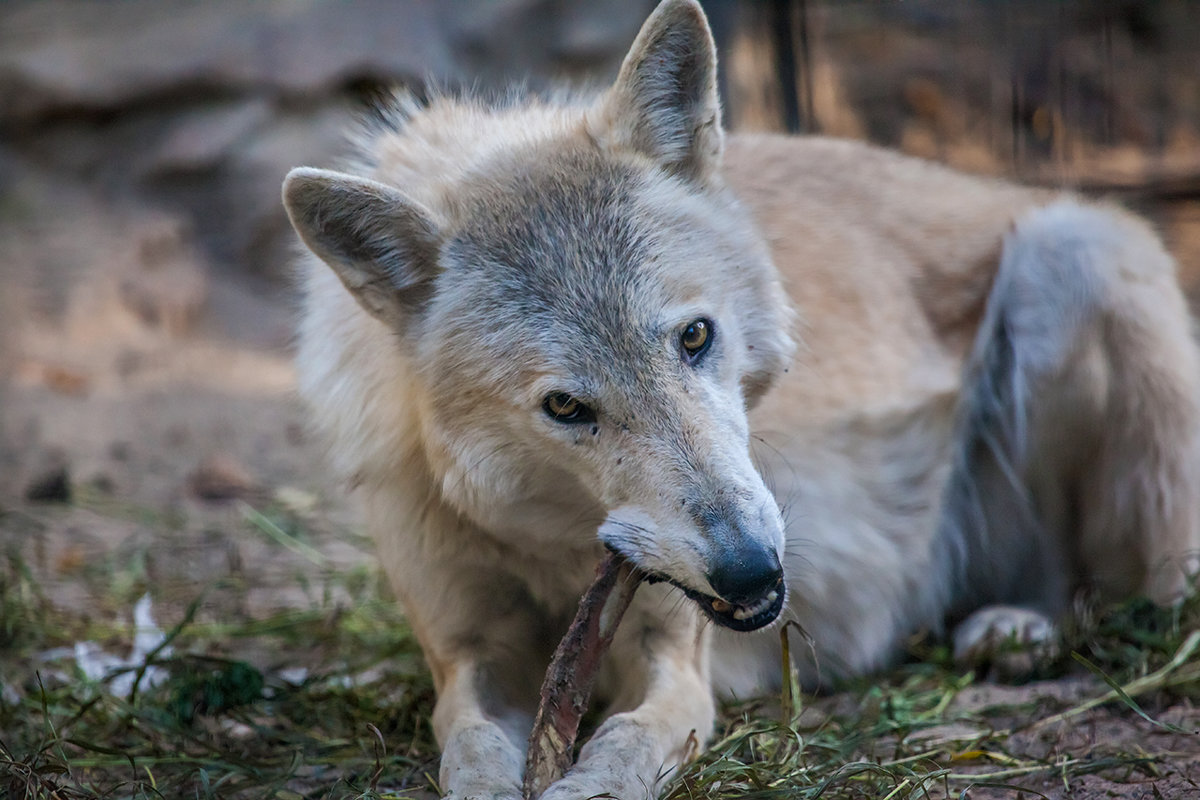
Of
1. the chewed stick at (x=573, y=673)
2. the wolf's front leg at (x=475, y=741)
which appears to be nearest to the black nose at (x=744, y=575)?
the chewed stick at (x=573, y=673)

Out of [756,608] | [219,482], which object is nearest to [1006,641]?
[756,608]

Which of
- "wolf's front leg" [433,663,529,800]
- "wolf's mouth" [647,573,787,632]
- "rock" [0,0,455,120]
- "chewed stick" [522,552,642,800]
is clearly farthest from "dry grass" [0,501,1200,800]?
"rock" [0,0,455,120]

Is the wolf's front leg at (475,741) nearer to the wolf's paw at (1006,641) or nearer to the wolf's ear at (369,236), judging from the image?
the wolf's ear at (369,236)

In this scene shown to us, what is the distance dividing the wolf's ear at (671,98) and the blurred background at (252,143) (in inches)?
98.1

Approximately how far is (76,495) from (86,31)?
12.7 ft

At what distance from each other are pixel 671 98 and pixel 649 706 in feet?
4.82

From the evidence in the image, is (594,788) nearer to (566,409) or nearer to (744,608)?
(744,608)

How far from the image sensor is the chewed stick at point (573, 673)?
8.10 ft

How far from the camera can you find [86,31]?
762cm

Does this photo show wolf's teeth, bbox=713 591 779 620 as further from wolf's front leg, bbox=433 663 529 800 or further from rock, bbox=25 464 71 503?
rock, bbox=25 464 71 503

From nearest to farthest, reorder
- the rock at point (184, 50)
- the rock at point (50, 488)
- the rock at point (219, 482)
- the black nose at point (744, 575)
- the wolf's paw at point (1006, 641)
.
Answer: the black nose at point (744, 575) < the wolf's paw at point (1006, 641) < the rock at point (50, 488) < the rock at point (219, 482) < the rock at point (184, 50)

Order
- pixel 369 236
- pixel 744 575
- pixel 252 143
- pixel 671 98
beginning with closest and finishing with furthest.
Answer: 1. pixel 744 575
2. pixel 369 236
3. pixel 671 98
4. pixel 252 143

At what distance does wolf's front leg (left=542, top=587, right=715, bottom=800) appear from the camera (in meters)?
2.43

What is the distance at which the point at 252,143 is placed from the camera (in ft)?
25.3
